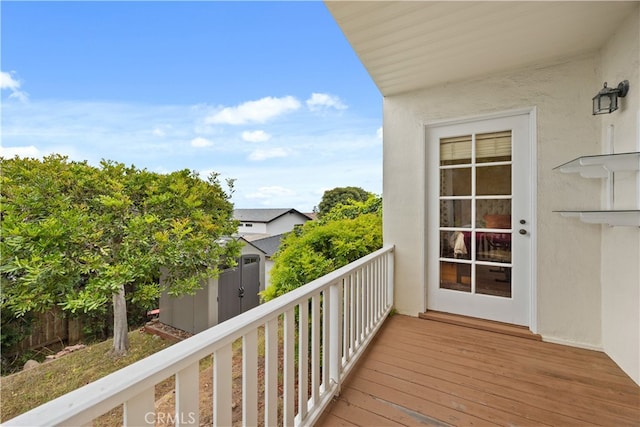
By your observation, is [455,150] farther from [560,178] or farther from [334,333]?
[334,333]

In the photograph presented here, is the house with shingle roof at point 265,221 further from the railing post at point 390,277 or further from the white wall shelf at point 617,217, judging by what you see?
the white wall shelf at point 617,217

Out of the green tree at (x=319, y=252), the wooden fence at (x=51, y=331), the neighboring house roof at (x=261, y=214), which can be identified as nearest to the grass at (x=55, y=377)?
the wooden fence at (x=51, y=331)

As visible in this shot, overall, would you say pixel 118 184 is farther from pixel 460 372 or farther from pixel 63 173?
pixel 460 372

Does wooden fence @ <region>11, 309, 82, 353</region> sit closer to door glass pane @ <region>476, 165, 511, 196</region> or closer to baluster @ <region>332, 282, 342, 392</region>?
baluster @ <region>332, 282, 342, 392</region>

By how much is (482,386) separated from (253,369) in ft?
5.11

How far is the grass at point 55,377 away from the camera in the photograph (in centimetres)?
309

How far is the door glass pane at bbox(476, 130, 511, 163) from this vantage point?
2.47 metres

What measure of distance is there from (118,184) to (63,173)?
0.61 m

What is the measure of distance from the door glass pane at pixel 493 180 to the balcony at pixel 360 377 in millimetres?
1226

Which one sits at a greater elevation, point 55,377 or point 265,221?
point 265,221

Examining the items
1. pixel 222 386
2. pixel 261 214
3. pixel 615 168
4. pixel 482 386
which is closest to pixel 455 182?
pixel 615 168

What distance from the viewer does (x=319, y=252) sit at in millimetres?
2770

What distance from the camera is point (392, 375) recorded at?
180cm

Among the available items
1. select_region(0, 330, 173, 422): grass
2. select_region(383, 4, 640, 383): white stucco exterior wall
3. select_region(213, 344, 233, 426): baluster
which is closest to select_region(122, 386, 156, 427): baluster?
select_region(213, 344, 233, 426): baluster
